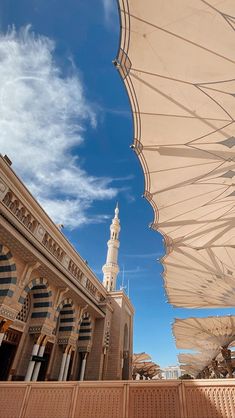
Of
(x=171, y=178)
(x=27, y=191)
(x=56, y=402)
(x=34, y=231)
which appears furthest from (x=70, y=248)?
(x=56, y=402)

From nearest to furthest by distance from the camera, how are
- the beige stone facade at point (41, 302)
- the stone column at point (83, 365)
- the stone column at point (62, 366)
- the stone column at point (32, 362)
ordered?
the beige stone facade at point (41, 302) → the stone column at point (32, 362) → the stone column at point (62, 366) → the stone column at point (83, 365)

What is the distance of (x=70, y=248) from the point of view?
14.3 meters

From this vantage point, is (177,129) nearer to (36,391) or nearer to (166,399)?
(166,399)

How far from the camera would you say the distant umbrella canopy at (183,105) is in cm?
450

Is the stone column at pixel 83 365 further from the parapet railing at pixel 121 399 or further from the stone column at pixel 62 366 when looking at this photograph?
the parapet railing at pixel 121 399

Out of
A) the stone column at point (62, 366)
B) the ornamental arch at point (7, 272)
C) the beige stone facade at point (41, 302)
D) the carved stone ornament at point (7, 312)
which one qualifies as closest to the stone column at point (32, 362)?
the beige stone facade at point (41, 302)

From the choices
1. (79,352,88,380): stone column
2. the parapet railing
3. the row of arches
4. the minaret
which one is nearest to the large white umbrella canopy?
(79,352,88,380): stone column

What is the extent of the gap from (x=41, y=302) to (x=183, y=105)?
10.7 meters

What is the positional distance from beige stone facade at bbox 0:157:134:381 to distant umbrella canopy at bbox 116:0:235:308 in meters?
5.11

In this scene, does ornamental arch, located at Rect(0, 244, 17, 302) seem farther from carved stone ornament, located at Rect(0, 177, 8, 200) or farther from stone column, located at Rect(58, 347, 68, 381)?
stone column, located at Rect(58, 347, 68, 381)

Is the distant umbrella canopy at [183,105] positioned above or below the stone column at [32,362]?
above

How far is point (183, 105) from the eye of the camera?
5.79m

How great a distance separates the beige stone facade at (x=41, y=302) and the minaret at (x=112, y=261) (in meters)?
7.74

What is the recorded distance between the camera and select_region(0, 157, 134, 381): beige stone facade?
9.55 m
